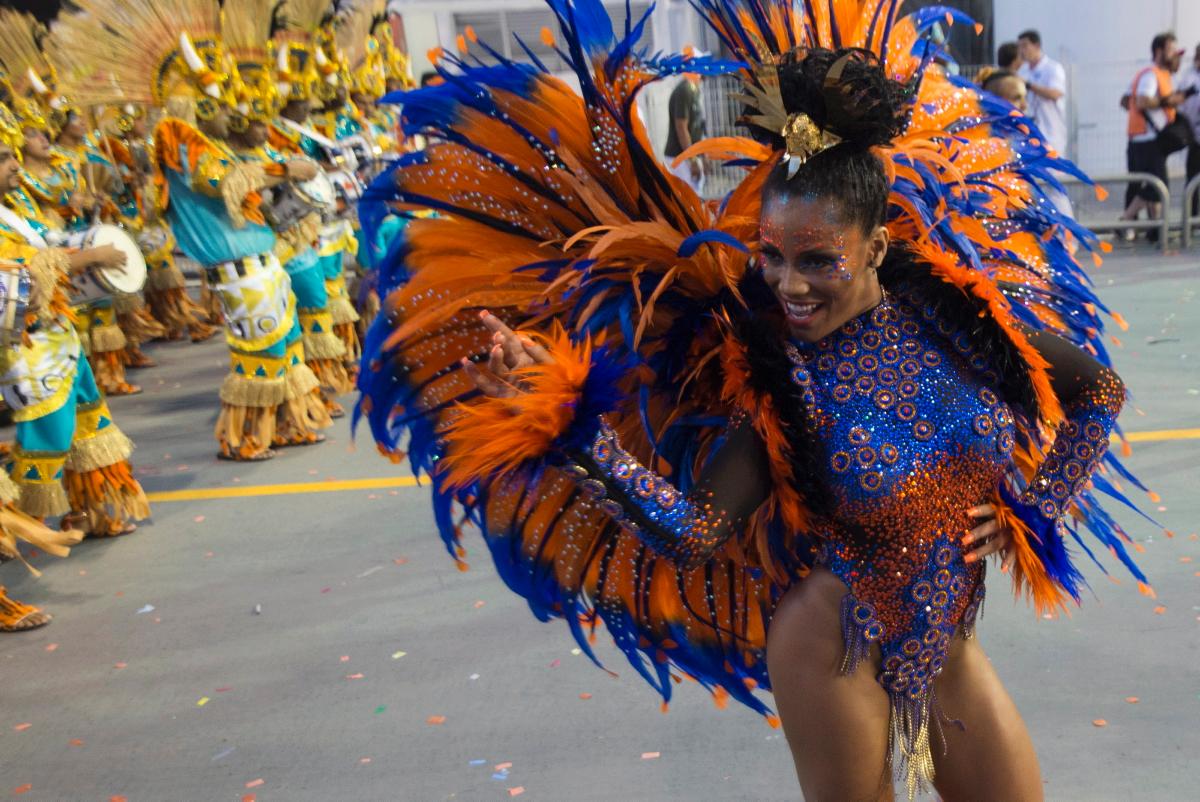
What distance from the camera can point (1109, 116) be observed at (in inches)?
432

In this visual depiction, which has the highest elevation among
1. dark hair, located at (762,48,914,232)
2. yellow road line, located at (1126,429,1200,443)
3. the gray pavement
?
dark hair, located at (762,48,914,232)

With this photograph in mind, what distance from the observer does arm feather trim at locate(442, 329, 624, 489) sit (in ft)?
5.63

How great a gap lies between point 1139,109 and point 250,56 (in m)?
6.80

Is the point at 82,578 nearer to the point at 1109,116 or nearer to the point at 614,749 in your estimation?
the point at 614,749

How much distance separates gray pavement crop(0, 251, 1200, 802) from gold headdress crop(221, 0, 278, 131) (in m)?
2.04

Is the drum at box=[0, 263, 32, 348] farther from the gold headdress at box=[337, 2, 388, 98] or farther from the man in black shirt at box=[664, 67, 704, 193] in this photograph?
the man in black shirt at box=[664, 67, 704, 193]

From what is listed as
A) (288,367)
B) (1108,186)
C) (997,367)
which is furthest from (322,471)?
(1108,186)

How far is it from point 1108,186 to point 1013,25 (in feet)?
8.05

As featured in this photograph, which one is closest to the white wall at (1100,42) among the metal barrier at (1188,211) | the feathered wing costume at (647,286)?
the metal barrier at (1188,211)

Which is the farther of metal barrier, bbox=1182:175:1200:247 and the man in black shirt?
the man in black shirt

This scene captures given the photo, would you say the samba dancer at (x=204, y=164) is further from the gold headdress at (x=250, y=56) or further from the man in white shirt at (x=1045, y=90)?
the man in white shirt at (x=1045, y=90)

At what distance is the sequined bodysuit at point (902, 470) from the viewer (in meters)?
1.78

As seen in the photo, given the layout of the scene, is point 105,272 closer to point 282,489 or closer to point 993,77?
point 282,489

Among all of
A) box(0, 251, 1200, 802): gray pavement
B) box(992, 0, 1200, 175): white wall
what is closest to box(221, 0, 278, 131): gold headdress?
box(0, 251, 1200, 802): gray pavement
